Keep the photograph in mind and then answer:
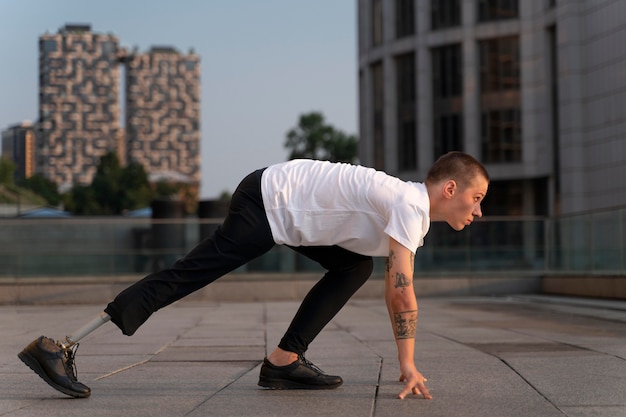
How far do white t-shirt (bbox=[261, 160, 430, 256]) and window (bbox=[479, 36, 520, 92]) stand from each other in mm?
37229

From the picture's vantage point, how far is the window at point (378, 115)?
151 ft

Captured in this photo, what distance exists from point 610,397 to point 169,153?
180m

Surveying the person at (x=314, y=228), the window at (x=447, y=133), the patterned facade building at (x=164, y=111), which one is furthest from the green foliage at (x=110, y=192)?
the person at (x=314, y=228)

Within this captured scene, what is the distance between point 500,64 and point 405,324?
125 feet

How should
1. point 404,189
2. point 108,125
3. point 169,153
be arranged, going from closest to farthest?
point 404,189 < point 108,125 < point 169,153

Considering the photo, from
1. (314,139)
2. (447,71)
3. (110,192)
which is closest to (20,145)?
(447,71)

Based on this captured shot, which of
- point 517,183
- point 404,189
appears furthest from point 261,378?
point 517,183

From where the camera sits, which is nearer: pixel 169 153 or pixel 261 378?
pixel 261 378

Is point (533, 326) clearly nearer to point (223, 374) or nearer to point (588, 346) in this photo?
point (588, 346)

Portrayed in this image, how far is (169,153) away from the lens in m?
182

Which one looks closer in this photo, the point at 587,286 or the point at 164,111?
the point at 587,286

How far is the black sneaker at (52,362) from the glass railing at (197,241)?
13565 millimetres

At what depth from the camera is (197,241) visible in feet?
61.4

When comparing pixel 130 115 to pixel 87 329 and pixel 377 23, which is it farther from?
pixel 87 329
